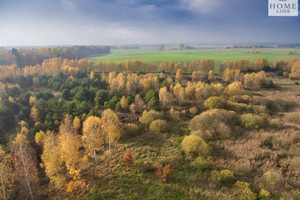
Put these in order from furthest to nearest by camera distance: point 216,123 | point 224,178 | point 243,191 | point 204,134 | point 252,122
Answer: point 216,123 → point 252,122 → point 204,134 → point 224,178 → point 243,191

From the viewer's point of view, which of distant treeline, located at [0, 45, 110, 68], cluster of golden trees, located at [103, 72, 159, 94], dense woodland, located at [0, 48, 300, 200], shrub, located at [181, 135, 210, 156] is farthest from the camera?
distant treeline, located at [0, 45, 110, 68]

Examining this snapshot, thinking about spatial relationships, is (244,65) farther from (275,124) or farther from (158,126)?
(158,126)

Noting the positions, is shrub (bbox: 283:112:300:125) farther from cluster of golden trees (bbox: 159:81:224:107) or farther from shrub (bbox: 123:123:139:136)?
shrub (bbox: 123:123:139:136)

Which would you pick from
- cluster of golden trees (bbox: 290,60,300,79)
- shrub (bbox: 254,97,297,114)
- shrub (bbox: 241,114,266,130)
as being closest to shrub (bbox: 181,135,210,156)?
shrub (bbox: 241,114,266,130)

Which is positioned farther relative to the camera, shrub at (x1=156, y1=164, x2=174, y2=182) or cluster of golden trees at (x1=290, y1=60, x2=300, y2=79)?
cluster of golden trees at (x1=290, y1=60, x2=300, y2=79)

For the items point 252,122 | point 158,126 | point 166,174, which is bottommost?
point 166,174

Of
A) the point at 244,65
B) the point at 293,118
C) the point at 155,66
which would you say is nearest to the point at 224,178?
the point at 293,118

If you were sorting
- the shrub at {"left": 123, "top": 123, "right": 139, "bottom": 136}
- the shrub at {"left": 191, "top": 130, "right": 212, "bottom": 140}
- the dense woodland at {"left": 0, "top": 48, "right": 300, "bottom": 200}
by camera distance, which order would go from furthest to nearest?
the shrub at {"left": 123, "top": 123, "right": 139, "bottom": 136} < the shrub at {"left": 191, "top": 130, "right": 212, "bottom": 140} < the dense woodland at {"left": 0, "top": 48, "right": 300, "bottom": 200}

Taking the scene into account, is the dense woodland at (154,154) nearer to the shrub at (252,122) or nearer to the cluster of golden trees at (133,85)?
the shrub at (252,122)
